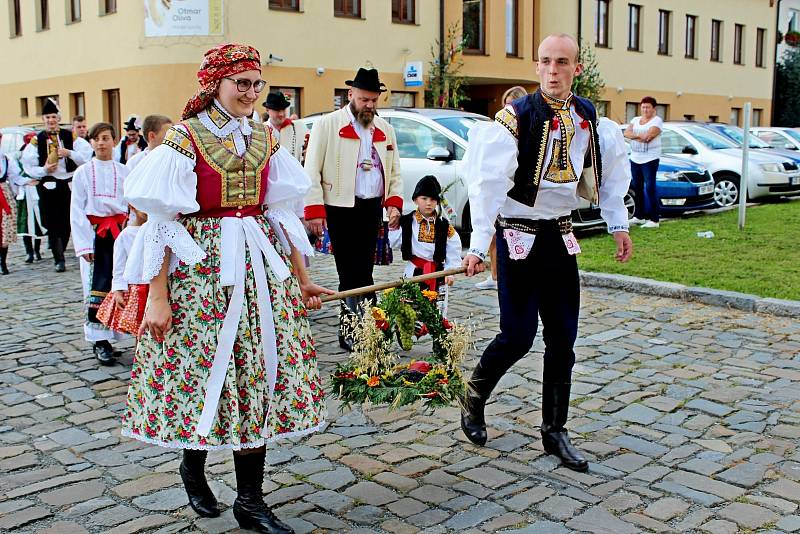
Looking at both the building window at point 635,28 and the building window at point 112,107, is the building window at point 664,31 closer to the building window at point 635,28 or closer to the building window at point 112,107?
the building window at point 635,28

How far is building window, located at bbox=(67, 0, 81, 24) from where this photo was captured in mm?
25837

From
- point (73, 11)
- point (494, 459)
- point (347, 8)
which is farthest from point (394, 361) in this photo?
point (73, 11)

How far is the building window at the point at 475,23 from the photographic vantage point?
28.0m

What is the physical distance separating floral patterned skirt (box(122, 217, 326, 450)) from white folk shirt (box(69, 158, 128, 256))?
11.9 ft

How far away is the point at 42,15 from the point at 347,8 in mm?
9675

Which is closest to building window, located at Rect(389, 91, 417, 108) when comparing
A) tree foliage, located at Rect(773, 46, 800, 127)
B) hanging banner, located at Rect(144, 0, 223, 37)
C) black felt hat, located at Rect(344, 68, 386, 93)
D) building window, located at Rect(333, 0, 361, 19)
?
building window, located at Rect(333, 0, 361, 19)

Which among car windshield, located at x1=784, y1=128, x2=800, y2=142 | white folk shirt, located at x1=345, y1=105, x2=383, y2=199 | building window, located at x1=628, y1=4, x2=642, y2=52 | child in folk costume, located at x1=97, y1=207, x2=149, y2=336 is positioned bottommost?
child in folk costume, located at x1=97, y1=207, x2=149, y2=336

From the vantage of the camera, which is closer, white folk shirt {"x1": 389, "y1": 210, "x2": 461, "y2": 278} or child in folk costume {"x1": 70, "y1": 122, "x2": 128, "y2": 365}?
child in folk costume {"x1": 70, "y1": 122, "x2": 128, "y2": 365}

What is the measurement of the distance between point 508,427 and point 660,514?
52.9 inches

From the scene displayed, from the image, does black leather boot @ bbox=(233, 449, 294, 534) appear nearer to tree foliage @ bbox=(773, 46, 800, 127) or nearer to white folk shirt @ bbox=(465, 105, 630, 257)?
white folk shirt @ bbox=(465, 105, 630, 257)

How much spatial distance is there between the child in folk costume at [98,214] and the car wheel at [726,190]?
12.2 metres

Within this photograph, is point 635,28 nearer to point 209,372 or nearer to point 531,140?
point 531,140

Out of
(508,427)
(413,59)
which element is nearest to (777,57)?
(413,59)

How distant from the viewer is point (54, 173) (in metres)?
12.4
